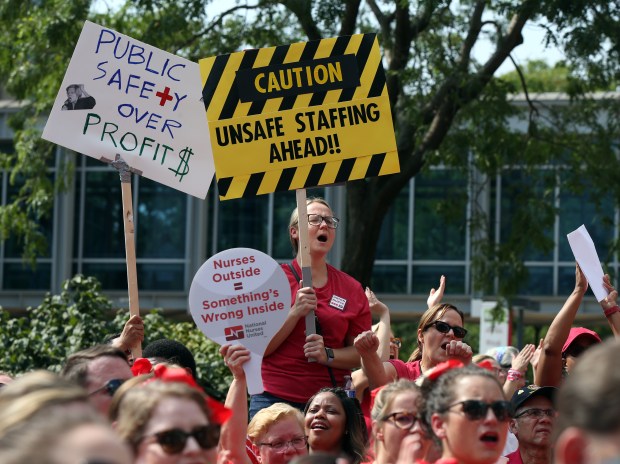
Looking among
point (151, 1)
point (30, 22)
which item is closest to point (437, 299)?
point (151, 1)

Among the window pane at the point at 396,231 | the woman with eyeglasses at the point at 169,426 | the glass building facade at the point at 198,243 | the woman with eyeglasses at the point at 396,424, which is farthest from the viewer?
the window pane at the point at 396,231

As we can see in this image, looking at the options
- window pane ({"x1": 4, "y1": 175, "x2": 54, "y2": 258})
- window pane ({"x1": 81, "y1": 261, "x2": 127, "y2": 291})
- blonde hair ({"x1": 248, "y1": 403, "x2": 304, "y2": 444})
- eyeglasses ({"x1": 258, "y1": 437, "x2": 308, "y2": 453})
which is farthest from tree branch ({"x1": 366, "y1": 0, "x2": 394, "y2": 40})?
window pane ({"x1": 4, "y1": 175, "x2": 54, "y2": 258})

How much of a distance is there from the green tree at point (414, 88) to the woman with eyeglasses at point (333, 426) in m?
7.73

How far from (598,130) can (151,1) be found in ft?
17.0

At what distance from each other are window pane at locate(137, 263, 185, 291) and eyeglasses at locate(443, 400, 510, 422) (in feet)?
73.7

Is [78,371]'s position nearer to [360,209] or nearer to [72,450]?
[72,450]

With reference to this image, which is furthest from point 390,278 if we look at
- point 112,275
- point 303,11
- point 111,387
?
point 111,387

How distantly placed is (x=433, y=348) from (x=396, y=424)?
1.57 meters

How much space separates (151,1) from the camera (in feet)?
43.7

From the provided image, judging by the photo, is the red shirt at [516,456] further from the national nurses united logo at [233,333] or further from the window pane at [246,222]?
the window pane at [246,222]

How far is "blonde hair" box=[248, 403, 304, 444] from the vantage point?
5.66 m

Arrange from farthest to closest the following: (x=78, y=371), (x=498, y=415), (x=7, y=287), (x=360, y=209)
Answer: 1. (x=7, y=287)
2. (x=360, y=209)
3. (x=78, y=371)
4. (x=498, y=415)

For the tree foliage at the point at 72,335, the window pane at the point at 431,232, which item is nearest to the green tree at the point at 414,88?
the tree foliage at the point at 72,335

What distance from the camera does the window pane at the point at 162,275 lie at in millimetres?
26359
